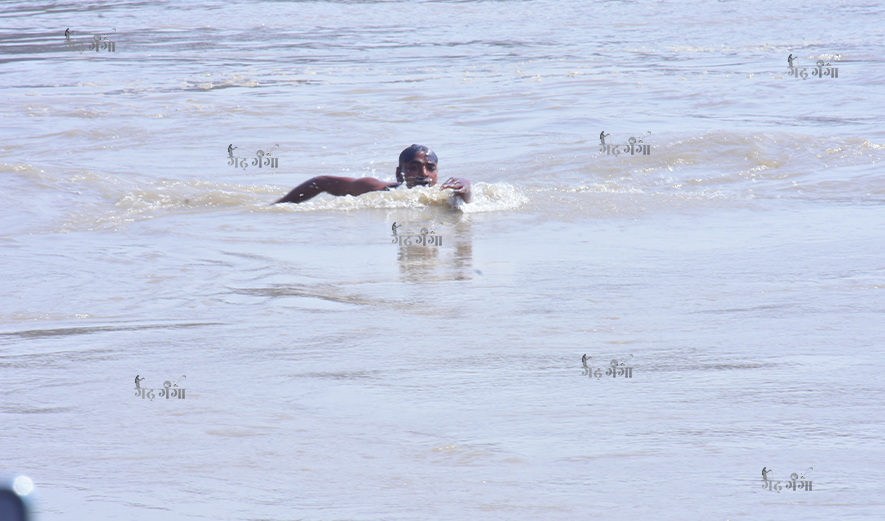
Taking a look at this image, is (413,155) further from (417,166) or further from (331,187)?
(331,187)

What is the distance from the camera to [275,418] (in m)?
3.76

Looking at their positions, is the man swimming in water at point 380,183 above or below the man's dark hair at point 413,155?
below

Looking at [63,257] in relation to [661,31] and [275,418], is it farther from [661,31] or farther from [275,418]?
[661,31]

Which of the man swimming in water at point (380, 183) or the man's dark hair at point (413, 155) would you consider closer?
the man swimming in water at point (380, 183)

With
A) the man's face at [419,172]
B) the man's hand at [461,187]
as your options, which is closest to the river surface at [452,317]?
the man's hand at [461,187]

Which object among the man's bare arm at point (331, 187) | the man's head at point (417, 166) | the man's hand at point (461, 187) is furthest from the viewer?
the man's head at point (417, 166)

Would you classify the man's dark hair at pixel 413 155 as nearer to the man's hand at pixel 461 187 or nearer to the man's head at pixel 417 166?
the man's head at pixel 417 166

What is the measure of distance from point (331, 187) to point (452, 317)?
177 inches

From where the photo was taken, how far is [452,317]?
5.20 metres

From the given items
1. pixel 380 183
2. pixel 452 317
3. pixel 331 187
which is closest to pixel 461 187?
pixel 380 183

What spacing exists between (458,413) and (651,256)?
10.6 feet

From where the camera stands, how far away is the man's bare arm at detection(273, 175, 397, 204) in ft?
30.5

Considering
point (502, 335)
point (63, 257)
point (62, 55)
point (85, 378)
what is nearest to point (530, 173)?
point (63, 257)

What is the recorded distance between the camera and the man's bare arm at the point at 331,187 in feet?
30.5
